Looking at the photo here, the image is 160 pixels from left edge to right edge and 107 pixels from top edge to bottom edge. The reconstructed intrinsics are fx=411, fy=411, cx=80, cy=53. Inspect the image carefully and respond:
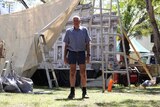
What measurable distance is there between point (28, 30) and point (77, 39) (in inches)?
196

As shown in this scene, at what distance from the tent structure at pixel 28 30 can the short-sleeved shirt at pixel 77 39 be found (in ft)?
14.8

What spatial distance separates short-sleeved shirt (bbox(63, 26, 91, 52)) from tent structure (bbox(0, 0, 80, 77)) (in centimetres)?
451

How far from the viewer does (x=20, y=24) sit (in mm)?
13594

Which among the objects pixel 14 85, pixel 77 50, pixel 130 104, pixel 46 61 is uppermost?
pixel 77 50

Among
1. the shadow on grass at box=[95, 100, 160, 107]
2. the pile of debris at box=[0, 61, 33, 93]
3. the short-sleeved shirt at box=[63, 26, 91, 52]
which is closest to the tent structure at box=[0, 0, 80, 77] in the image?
the pile of debris at box=[0, 61, 33, 93]

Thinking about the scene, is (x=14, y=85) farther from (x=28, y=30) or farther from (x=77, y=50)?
(x=28, y=30)

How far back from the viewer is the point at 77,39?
29.7ft

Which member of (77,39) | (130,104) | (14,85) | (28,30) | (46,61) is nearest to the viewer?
(130,104)

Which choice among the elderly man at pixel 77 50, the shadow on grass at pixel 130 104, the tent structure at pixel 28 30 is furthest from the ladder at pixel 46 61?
the shadow on grass at pixel 130 104

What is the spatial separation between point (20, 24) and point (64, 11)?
5.09 ft

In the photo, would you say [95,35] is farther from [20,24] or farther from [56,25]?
[20,24]

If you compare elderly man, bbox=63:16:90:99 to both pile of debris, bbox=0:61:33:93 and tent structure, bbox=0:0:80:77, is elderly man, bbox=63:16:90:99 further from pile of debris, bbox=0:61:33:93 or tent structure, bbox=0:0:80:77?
tent structure, bbox=0:0:80:77

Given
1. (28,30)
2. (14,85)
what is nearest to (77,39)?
(14,85)

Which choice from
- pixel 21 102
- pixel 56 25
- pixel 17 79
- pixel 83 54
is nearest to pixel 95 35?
pixel 56 25
